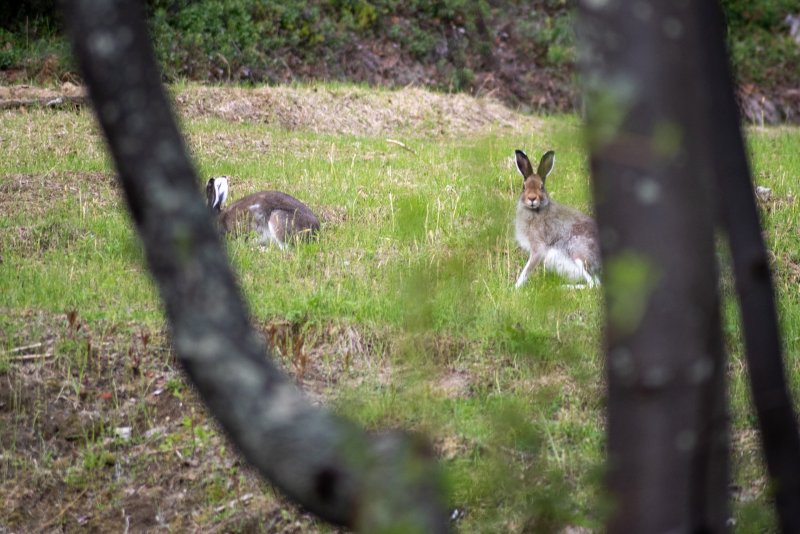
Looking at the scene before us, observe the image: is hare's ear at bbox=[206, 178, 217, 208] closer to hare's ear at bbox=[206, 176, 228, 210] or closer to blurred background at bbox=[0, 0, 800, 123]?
hare's ear at bbox=[206, 176, 228, 210]

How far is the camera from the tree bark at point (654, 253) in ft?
7.11

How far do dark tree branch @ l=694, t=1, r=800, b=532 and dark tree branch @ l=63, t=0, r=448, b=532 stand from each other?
111 centimetres

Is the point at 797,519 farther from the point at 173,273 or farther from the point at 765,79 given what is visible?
the point at 765,79

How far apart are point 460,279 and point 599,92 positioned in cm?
82

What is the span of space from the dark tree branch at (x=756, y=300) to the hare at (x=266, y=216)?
6.97 meters

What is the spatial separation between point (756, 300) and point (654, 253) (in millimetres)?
909

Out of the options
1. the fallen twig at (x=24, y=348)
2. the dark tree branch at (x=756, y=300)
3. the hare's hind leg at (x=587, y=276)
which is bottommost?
the fallen twig at (x=24, y=348)

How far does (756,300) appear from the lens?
9.69 ft

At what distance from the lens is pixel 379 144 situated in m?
14.4

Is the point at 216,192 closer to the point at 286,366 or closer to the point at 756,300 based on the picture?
the point at 286,366

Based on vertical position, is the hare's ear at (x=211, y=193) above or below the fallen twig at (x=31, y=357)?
above

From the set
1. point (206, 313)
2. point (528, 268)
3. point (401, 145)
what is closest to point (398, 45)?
point (401, 145)

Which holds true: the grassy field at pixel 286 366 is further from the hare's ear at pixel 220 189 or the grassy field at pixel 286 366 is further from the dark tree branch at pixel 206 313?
the dark tree branch at pixel 206 313

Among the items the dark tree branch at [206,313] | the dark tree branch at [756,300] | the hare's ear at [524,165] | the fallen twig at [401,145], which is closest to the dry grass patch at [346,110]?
the fallen twig at [401,145]
